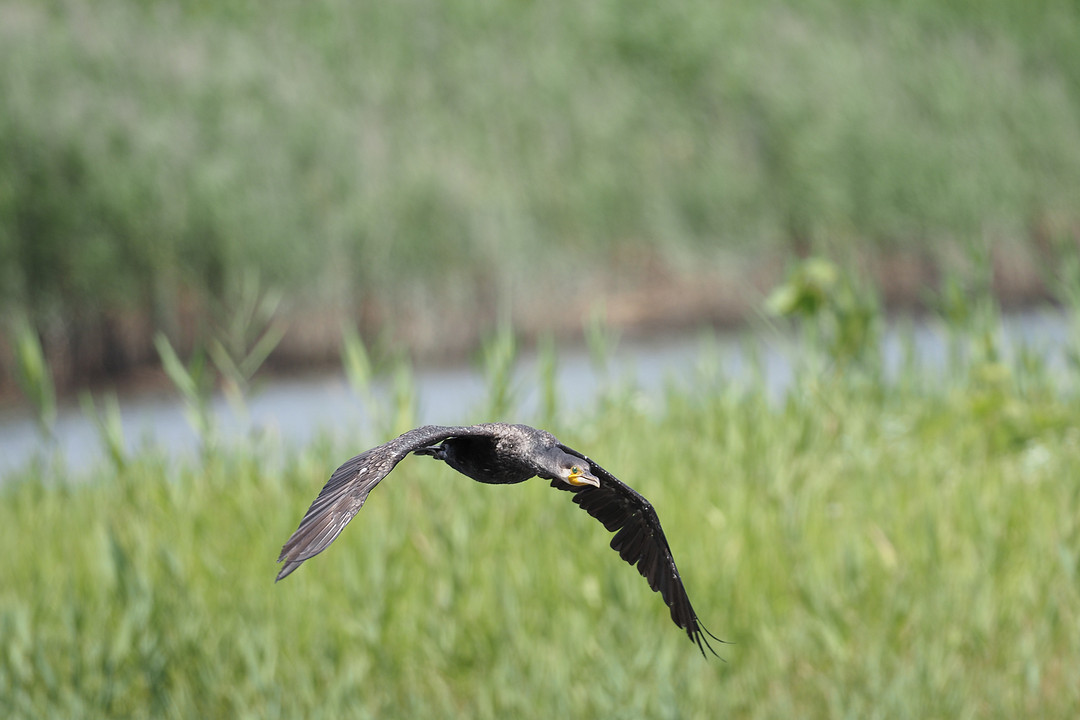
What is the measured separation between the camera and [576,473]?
2.47 ft

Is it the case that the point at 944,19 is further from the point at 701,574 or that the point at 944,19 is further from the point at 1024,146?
the point at 701,574

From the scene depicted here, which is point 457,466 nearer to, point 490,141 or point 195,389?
point 195,389

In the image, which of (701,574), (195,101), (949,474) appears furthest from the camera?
(195,101)

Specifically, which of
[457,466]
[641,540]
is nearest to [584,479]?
[457,466]

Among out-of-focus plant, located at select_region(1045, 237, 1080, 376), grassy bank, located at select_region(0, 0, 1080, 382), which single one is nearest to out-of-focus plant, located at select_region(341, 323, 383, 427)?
out-of-focus plant, located at select_region(1045, 237, 1080, 376)

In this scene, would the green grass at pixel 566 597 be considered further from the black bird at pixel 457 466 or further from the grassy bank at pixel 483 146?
the grassy bank at pixel 483 146

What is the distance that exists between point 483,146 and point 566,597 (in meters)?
9.27

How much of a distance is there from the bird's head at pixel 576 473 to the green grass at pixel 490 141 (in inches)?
368

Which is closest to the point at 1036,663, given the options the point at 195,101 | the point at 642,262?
the point at 642,262

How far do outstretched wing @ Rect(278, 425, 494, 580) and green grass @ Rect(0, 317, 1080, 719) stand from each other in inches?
89.5

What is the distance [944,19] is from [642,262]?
623cm

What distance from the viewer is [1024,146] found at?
1252 centimetres

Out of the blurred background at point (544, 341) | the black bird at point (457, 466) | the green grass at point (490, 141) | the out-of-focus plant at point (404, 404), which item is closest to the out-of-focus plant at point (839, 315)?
the blurred background at point (544, 341)

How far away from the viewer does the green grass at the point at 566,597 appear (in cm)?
313
